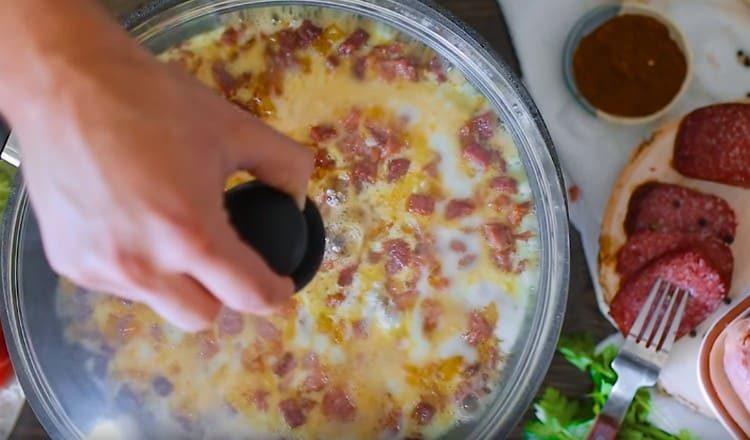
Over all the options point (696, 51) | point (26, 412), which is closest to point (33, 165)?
point (26, 412)

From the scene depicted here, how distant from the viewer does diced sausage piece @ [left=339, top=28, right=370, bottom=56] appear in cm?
97

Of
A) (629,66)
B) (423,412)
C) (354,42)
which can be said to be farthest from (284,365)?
(629,66)

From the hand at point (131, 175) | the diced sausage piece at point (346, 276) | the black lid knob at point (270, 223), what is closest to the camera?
the hand at point (131, 175)

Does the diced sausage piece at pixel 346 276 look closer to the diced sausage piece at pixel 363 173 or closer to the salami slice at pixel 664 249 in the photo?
the diced sausage piece at pixel 363 173

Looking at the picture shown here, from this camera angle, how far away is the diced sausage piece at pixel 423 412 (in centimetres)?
96

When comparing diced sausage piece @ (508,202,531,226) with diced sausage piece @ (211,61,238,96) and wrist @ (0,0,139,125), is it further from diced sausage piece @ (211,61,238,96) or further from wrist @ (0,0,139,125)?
wrist @ (0,0,139,125)

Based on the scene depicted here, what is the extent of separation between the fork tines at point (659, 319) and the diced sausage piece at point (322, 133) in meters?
0.45

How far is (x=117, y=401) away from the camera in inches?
38.3

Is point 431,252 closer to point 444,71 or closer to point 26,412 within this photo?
point 444,71

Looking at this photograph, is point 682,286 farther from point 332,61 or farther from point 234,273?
point 234,273

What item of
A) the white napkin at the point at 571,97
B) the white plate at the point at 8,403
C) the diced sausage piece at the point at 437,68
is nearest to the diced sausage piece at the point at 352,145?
the diced sausage piece at the point at 437,68

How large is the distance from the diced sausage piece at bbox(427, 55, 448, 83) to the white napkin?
0.78ft

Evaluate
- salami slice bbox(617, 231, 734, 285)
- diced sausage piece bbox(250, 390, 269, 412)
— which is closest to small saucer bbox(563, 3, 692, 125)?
salami slice bbox(617, 231, 734, 285)

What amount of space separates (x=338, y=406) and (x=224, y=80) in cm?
39
